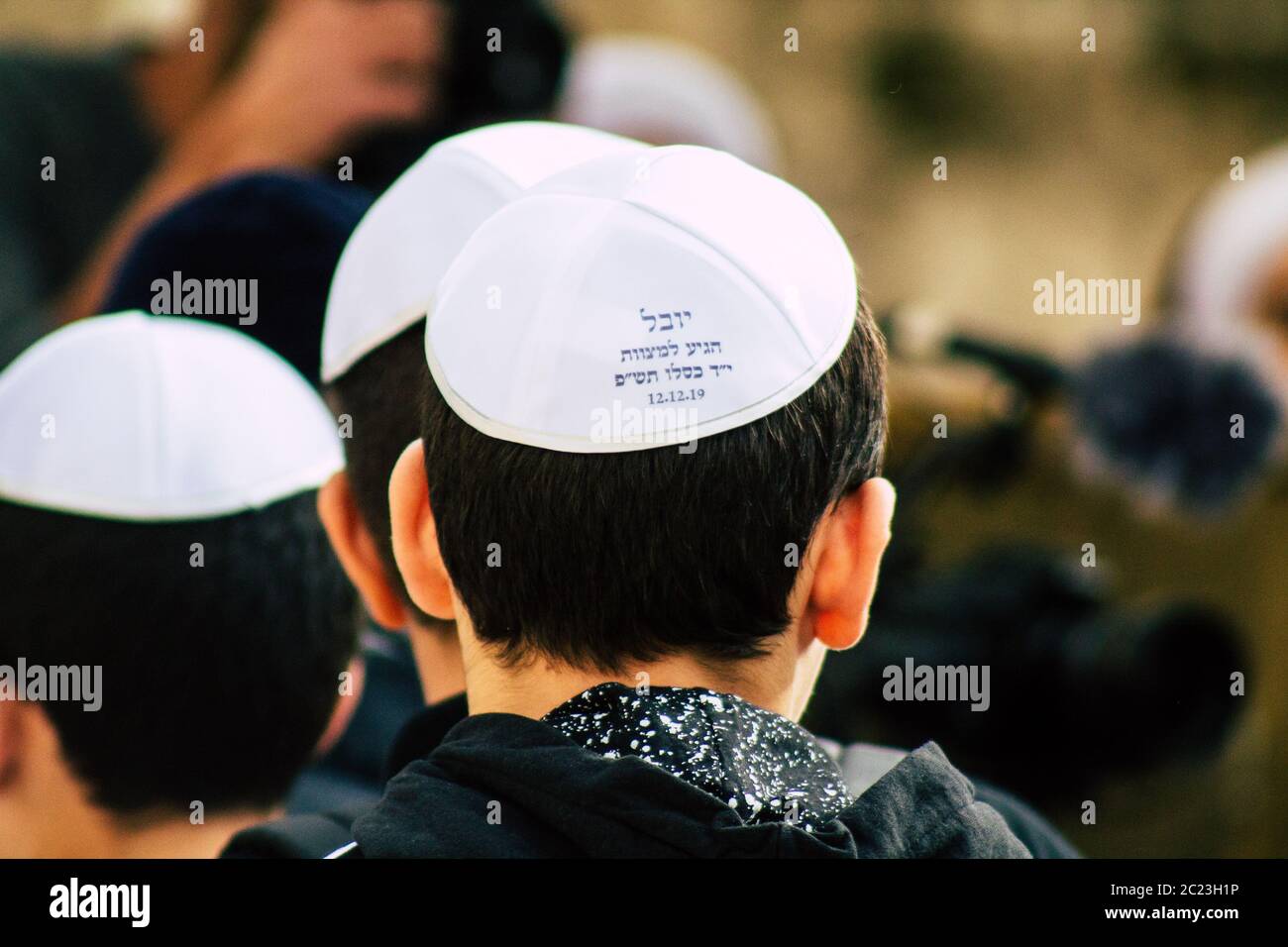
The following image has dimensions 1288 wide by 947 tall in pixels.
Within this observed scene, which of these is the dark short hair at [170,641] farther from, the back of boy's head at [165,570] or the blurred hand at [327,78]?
the blurred hand at [327,78]

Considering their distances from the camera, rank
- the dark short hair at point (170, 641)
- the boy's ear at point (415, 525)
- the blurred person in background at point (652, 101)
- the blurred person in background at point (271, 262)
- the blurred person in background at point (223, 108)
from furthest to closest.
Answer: the blurred person in background at point (652, 101), the blurred person in background at point (223, 108), the blurred person in background at point (271, 262), the dark short hair at point (170, 641), the boy's ear at point (415, 525)

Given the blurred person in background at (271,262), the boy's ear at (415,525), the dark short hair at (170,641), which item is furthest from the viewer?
the blurred person in background at (271,262)

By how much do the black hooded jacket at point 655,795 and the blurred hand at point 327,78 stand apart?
139 cm

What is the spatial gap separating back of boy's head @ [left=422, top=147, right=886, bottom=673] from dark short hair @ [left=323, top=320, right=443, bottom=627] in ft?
0.86

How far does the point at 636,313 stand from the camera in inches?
29.9

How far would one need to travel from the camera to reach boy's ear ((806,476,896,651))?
2.60ft

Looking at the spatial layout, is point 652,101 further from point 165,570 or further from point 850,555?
point 850,555

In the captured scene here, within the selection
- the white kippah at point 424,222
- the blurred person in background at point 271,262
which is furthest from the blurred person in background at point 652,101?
the white kippah at point 424,222

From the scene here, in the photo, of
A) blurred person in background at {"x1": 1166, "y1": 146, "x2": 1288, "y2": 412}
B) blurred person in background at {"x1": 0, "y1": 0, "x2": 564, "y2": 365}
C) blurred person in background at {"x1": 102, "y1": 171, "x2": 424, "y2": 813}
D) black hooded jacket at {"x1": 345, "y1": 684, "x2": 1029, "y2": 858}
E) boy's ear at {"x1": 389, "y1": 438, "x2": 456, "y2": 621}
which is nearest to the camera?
black hooded jacket at {"x1": 345, "y1": 684, "x2": 1029, "y2": 858}

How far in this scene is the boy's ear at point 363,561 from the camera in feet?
3.48

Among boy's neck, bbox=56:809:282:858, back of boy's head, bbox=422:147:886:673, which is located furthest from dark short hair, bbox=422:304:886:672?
boy's neck, bbox=56:809:282:858

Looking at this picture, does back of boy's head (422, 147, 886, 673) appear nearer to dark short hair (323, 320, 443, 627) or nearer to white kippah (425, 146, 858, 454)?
white kippah (425, 146, 858, 454)

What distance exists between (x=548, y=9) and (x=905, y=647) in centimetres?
96

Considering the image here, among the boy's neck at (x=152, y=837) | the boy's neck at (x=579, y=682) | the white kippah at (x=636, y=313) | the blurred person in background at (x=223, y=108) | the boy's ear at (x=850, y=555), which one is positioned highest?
the blurred person in background at (x=223, y=108)
